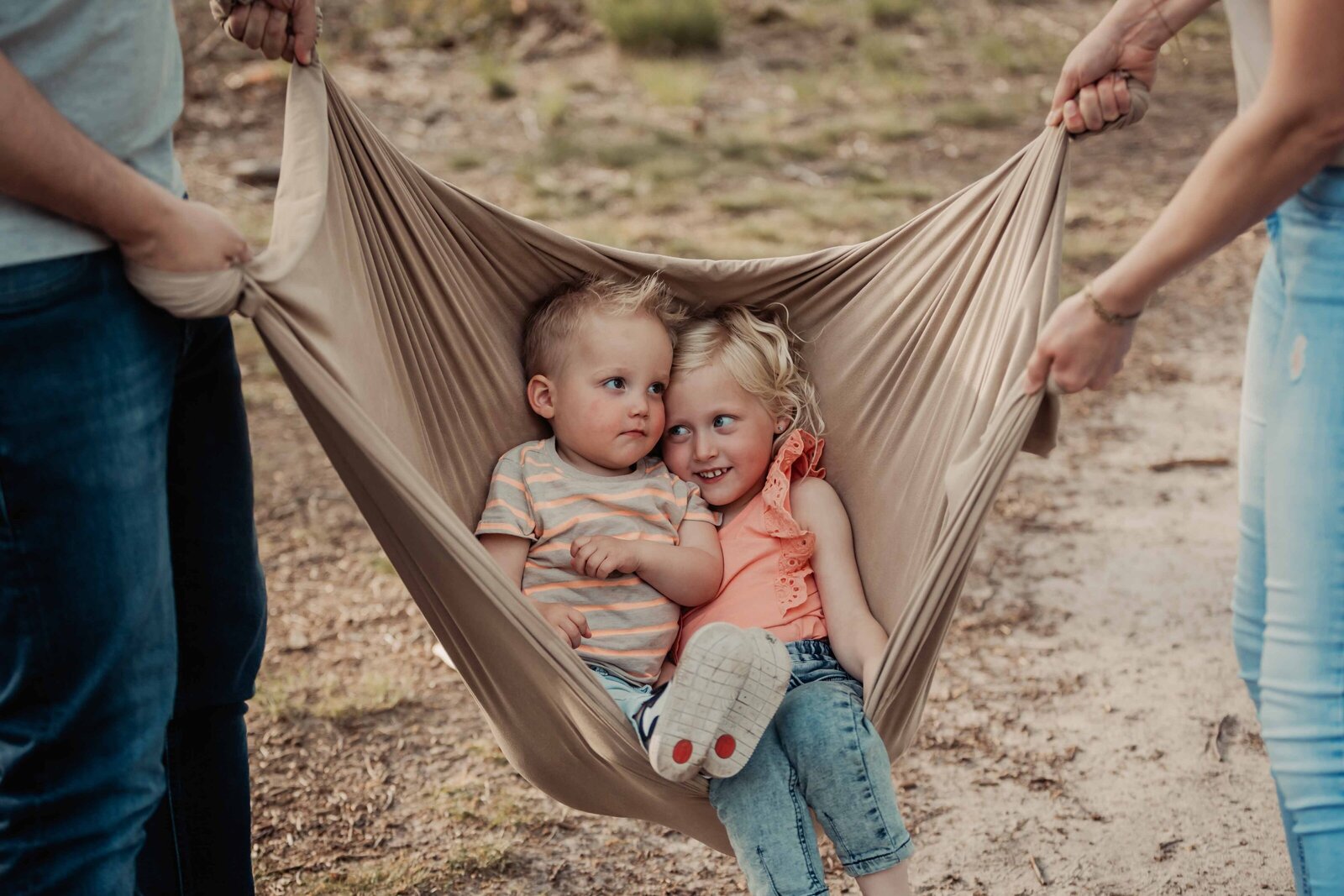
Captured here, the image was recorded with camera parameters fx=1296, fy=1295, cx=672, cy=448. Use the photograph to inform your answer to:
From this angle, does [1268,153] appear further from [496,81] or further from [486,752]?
[496,81]

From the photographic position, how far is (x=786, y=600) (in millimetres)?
1770

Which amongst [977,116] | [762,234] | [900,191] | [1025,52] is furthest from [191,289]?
[1025,52]

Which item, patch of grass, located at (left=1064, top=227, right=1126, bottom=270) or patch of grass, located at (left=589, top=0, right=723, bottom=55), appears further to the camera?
patch of grass, located at (left=589, top=0, right=723, bottom=55)

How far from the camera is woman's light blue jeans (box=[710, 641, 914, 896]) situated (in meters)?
1.49

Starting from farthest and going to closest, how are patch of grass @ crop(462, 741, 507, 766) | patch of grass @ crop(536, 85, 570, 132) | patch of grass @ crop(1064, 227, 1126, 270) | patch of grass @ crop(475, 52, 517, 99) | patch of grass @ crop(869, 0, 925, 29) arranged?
patch of grass @ crop(869, 0, 925, 29), patch of grass @ crop(475, 52, 517, 99), patch of grass @ crop(536, 85, 570, 132), patch of grass @ crop(1064, 227, 1126, 270), patch of grass @ crop(462, 741, 507, 766)

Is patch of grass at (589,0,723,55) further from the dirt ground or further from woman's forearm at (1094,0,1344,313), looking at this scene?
woman's forearm at (1094,0,1344,313)

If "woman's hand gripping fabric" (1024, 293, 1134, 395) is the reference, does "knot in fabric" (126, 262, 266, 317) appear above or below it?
above

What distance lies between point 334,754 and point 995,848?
116 centimetres

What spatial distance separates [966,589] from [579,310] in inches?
53.0

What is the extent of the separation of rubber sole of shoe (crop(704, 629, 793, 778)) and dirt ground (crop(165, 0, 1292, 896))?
65 cm

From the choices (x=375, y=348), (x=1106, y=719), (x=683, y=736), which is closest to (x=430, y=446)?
(x=375, y=348)

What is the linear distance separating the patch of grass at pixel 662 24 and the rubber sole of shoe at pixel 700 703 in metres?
5.87

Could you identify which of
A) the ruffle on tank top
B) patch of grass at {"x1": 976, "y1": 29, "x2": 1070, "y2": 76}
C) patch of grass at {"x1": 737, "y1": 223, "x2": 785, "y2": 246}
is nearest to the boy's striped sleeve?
the ruffle on tank top

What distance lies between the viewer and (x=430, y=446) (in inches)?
68.3
